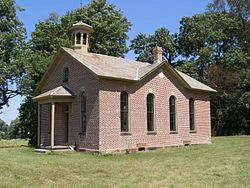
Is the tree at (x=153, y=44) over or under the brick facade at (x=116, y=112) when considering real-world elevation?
over

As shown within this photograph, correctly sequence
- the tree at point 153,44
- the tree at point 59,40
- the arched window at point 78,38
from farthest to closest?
the tree at point 153,44, the tree at point 59,40, the arched window at point 78,38

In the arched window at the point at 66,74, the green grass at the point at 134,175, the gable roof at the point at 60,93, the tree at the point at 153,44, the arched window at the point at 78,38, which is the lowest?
the green grass at the point at 134,175

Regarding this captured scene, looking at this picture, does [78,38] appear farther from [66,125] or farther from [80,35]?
[66,125]

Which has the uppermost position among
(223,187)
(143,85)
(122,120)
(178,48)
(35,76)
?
(178,48)

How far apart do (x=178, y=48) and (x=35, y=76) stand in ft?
80.7

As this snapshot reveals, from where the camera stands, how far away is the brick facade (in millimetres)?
20844

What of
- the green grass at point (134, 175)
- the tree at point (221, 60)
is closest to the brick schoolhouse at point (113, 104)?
the green grass at point (134, 175)

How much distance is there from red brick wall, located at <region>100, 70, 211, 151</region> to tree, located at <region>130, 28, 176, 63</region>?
24.0m

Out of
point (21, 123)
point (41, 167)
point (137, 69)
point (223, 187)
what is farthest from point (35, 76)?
point (223, 187)

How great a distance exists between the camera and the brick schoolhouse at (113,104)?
2106 cm

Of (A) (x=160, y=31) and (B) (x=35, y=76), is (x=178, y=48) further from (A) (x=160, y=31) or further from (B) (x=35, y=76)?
(B) (x=35, y=76)

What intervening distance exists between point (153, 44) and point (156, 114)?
3047 cm

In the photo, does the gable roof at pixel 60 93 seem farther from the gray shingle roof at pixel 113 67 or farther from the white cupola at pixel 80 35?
the white cupola at pixel 80 35

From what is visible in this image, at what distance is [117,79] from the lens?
840 inches
